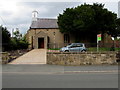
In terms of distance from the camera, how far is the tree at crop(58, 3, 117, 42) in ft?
114

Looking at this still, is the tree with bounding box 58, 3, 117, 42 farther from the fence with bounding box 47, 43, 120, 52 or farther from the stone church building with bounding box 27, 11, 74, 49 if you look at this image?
the fence with bounding box 47, 43, 120, 52

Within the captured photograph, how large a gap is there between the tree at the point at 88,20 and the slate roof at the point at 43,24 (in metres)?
5.39

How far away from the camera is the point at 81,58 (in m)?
15.3

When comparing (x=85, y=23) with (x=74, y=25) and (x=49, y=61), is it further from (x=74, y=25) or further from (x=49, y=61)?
(x=49, y=61)

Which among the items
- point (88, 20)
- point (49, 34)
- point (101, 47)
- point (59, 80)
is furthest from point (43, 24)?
point (59, 80)

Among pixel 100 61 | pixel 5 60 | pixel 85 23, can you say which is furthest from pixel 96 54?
pixel 85 23

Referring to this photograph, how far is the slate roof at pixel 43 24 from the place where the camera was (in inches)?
1704

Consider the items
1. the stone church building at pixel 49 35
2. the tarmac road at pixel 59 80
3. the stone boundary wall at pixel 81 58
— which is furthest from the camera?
the stone church building at pixel 49 35

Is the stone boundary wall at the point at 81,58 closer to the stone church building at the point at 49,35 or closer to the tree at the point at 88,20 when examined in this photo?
the tree at the point at 88,20

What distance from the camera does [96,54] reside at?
1542cm

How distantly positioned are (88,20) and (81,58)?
67.1ft

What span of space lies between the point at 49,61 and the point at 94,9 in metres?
24.9

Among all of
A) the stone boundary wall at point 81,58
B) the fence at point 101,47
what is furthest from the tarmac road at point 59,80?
the fence at point 101,47

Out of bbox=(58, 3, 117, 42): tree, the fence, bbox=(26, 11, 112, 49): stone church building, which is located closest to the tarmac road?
the fence
